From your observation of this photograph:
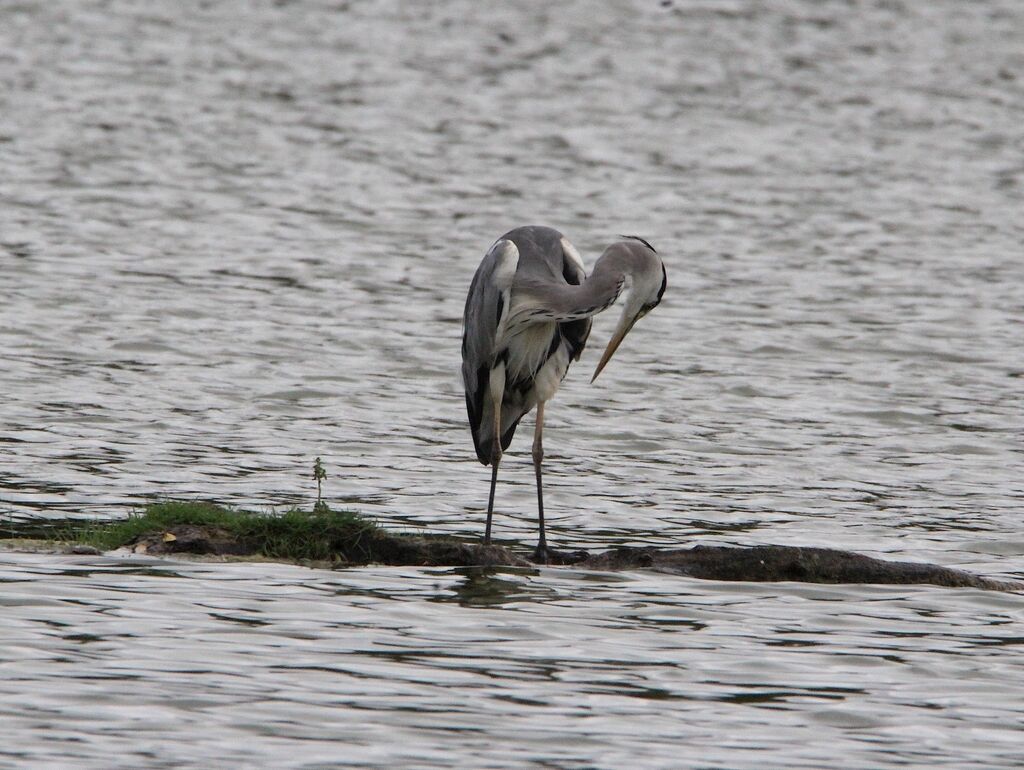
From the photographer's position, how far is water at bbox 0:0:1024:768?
6.97 metres

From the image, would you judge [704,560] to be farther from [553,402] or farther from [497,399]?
[553,402]

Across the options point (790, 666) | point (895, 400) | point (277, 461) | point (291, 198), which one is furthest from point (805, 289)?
point (790, 666)

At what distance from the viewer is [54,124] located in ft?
79.8

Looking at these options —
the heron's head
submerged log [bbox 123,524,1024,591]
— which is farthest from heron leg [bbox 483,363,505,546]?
submerged log [bbox 123,524,1024,591]

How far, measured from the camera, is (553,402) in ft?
49.5

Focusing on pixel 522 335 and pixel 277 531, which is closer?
pixel 277 531

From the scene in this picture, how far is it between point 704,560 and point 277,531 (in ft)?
6.86

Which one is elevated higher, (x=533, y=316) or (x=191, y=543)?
(x=533, y=316)

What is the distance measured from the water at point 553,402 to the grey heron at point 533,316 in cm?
63

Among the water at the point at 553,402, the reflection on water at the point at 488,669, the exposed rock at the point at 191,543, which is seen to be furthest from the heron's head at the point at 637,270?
the exposed rock at the point at 191,543

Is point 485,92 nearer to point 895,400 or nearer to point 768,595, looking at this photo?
point 895,400

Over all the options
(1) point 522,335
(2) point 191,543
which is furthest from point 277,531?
(1) point 522,335

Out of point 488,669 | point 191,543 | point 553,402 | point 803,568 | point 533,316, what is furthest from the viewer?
point 553,402

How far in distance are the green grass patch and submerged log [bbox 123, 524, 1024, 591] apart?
0.06 feet
